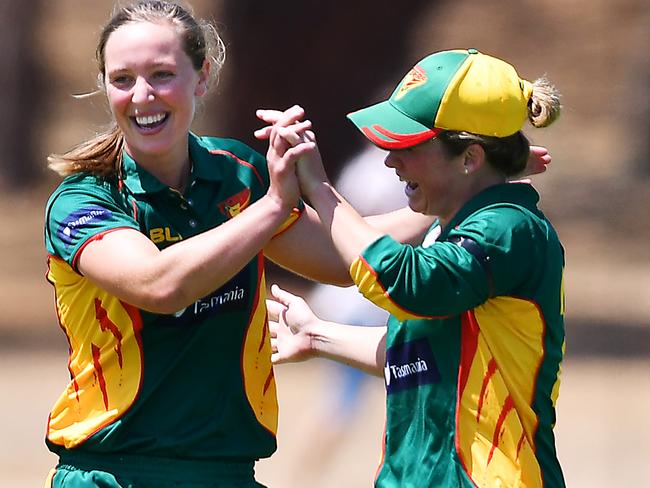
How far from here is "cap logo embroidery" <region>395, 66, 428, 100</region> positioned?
8.55ft

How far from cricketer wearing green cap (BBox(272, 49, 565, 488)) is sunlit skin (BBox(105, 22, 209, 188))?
0.31m

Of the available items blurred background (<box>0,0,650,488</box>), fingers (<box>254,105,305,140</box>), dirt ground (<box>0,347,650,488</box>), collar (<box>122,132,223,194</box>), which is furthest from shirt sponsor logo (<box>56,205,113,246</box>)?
blurred background (<box>0,0,650,488</box>)

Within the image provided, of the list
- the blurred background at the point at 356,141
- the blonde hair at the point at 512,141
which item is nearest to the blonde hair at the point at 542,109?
the blonde hair at the point at 512,141

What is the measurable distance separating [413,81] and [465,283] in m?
0.45

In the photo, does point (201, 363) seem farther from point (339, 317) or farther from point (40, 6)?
point (40, 6)

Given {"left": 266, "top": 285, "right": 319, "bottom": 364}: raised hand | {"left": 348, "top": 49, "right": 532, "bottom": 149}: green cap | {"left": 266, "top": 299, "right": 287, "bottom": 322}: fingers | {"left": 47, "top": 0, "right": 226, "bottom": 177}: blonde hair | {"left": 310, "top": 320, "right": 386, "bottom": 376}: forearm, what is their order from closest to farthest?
1. {"left": 348, "top": 49, "right": 532, "bottom": 149}: green cap
2. {"left": 47, "top": 0, "right": 226, "bottom": 177}: blonde hair
3. {"left": 310, "top": 320, "right": 386, "bottom": 376}: forearm
4. {"left": 266, "top": 285, "right": 319, "bottom": 364}: raised hand
5. {"left": 266, "top": 299, "right": 287, "bottom": 322}: fingers

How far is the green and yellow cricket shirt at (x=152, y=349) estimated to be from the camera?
268 centimetres

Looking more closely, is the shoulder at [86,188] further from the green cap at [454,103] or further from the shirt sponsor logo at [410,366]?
the shirt sponsor logo at [410,366]

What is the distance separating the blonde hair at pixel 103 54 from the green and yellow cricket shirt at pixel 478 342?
628 mm

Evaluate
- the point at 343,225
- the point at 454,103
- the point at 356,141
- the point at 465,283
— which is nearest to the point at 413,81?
the point at 454,103

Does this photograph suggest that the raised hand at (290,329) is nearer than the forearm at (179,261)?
No

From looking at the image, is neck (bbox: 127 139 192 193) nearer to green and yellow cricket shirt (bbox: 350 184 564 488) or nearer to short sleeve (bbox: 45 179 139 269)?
short sleeve (bbox: 45 179 139 269)

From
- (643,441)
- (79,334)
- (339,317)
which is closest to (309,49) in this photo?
(339,317)

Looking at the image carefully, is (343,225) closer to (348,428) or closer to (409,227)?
(409,227)
